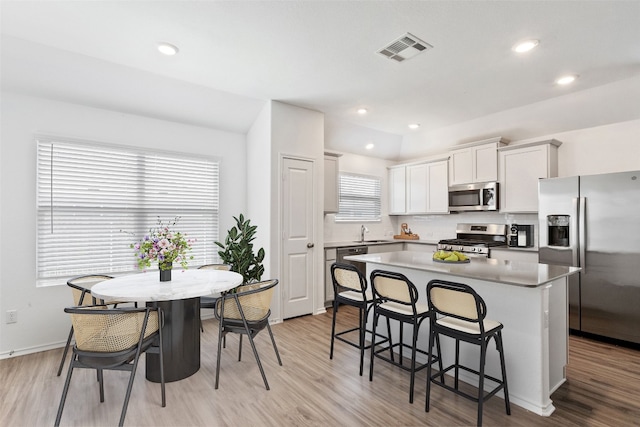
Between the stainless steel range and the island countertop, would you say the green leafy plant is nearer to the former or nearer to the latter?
the island countertop

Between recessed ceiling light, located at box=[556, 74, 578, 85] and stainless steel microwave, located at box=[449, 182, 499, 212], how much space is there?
149cm

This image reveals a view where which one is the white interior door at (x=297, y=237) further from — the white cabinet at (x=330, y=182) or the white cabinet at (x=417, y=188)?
the white cabinet at (x=417, y=188)

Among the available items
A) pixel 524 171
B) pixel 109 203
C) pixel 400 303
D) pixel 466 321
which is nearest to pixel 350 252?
pixel 400 303

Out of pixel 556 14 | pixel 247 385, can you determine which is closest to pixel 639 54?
pixel 556 14

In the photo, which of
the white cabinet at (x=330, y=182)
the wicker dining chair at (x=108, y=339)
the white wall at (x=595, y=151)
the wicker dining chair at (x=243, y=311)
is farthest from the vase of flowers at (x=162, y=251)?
the white wall at (x=595, y=151)

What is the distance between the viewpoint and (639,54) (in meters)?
3.04

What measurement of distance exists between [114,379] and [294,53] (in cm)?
329

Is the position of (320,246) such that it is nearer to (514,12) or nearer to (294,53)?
(294,53)

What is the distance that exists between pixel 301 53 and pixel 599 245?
3748 mm

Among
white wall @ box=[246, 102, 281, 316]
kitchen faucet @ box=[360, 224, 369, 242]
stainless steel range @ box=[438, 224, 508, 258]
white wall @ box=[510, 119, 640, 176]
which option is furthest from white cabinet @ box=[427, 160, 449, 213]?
white wall @ box=[246, 102, 281, 316]

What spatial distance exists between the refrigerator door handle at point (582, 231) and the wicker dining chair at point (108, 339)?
4.36m

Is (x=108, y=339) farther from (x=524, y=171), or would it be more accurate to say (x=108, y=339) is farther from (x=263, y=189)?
(x=524, y=171)

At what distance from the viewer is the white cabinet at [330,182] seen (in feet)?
16.4

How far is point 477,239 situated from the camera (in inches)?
207
